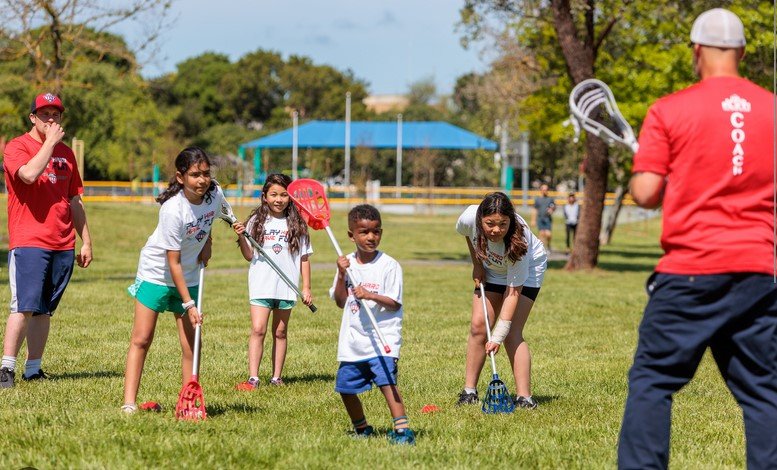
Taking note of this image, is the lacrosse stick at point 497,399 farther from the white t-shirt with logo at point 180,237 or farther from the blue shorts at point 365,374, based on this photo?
the white t-shirt with logo at point 180,237

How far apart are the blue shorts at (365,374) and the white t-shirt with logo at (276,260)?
9.34ft

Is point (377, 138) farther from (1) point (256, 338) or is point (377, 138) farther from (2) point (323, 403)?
(2) point (323, 403)

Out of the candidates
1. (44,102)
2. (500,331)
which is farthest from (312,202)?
(44,102)

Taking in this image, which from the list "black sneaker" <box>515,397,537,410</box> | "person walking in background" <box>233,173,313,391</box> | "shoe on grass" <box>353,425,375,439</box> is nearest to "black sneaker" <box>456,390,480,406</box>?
"black sneaker" <box>515,397,537,410</box>

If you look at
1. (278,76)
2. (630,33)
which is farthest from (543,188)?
Result: (278,76)

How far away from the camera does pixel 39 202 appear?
8953 millimetres

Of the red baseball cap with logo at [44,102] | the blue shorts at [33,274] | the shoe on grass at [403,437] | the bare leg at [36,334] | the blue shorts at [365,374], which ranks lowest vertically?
the shoe on grass at [403,437]

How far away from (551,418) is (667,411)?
297 cm

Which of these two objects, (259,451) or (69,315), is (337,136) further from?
(259,451)

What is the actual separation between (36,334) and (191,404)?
2552mm

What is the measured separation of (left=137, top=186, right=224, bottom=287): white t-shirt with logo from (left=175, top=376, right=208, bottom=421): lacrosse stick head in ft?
2.33

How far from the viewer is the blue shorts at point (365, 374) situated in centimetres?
653

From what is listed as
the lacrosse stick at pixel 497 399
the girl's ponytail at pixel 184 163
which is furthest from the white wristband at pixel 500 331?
the girl's ponytail at pixel 184 163

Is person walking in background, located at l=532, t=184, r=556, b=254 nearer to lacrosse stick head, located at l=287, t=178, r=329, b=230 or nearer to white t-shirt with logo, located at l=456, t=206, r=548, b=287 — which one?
white t-shirt with logo, located at l=456, t=206, r=548, b=287
